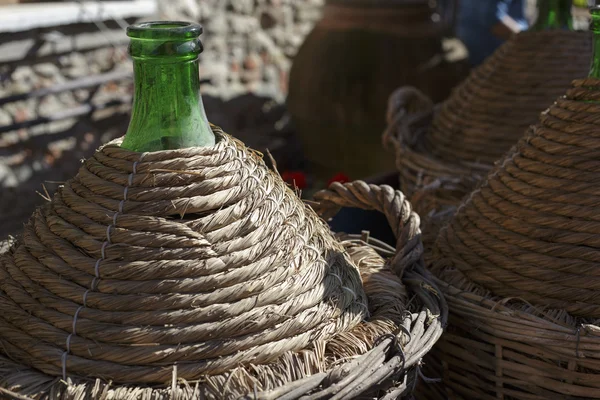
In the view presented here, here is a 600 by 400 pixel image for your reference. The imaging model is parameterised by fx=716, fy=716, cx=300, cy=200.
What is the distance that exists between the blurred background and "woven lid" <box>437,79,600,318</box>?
1245 millimetres

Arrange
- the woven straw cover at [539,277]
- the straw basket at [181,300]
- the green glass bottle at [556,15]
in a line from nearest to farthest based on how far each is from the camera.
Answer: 1. the straw basket at [181,300]
2. the woven straw cover at [539,277]
3. the green glass bottle at [556,15]

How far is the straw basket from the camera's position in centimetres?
74

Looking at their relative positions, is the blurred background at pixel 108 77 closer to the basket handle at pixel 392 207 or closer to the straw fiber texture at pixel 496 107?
the straw fiber texture at pixel 496 107

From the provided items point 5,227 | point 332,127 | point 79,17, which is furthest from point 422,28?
point 5,227

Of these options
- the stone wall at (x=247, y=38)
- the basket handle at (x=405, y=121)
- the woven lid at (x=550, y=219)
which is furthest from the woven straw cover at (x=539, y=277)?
the stone wall at (x=247, y=38)

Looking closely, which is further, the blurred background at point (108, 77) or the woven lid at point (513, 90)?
the blurred background at point (108, 77)

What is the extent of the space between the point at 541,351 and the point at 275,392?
1.32ft

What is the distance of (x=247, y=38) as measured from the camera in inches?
148

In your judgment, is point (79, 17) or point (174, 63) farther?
point (79, 17)

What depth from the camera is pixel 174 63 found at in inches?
32.0

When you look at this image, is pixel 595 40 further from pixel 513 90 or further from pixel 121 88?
pixel 121 88

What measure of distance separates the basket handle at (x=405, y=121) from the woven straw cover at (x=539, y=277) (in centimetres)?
72

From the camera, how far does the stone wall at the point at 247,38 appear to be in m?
3.51

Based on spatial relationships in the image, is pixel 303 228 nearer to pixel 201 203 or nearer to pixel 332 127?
pixel 201 203
